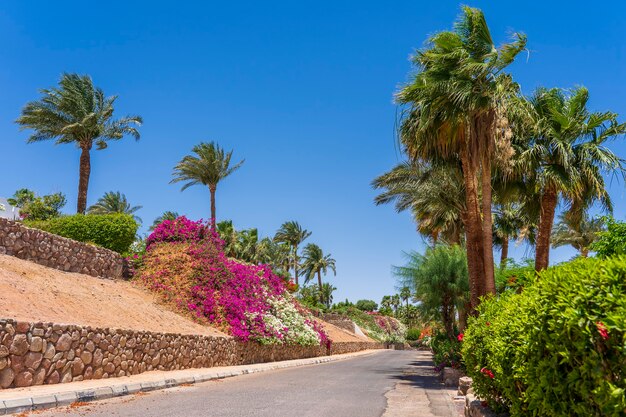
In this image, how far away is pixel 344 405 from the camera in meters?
11.0

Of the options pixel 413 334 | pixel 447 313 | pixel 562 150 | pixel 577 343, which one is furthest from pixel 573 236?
pixel 413 334

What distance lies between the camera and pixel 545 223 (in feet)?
64.7

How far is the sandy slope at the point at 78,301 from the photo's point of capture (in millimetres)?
14156

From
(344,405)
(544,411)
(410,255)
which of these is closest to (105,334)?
(344,405)

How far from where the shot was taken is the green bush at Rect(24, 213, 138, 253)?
81.5ft

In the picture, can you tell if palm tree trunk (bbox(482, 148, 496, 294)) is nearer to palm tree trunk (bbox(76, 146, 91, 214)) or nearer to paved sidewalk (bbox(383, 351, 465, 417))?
paved sidewalk (bbox(383, 351, 465, 417))

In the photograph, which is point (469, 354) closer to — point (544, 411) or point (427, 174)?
point (544, 411)

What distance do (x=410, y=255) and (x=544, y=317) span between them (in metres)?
21.8

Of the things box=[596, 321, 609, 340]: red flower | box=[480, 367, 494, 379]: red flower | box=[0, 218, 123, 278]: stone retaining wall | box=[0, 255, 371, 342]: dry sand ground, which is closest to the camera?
box=[596, 321, 609, 340]: red flower

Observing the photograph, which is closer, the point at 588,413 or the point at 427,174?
the point at 588,413

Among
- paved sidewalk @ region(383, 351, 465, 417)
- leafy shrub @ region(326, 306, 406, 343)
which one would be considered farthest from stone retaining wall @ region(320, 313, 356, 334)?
paved sidewalk @ region(383, 351, 465, 417)

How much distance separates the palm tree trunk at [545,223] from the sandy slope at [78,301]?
13565 millimetres

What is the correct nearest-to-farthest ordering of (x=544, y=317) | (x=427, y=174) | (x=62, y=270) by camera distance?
(x=544, y=317) < (x=62, y=270) < (x=427, y=174)

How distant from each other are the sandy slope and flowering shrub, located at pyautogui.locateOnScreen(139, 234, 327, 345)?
1.11 meters
